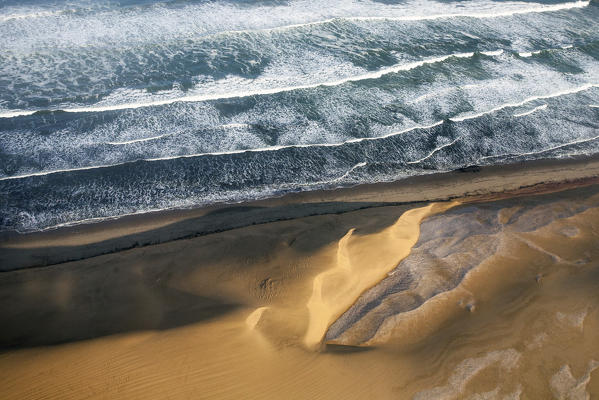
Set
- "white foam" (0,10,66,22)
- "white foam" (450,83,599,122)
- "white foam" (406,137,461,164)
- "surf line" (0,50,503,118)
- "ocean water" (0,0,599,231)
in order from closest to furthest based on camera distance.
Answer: "ocean water" (0,0,599,231) < "white foam" (406,137,461,164) < "surf line" (0,50,503,118) < "white foam" (450,83,599,122) < "white foam" (0,10,66,22)

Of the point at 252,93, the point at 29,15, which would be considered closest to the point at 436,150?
the point at 252,93

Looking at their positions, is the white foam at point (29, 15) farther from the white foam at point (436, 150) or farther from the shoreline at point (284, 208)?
the white foam at point (436, 150)

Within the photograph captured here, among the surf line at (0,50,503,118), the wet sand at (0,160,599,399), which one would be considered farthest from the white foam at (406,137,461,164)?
the surf line at (0,50,503,118)

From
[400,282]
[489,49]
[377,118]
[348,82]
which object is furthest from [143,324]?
[489,49]

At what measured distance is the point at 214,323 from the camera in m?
6.43

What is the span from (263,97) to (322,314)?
9003 millimetres

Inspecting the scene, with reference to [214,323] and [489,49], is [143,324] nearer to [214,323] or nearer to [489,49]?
[214,323]

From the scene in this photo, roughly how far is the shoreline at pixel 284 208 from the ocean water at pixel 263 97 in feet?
1.11

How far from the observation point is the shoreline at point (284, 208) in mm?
8938

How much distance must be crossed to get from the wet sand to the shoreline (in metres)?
0.13

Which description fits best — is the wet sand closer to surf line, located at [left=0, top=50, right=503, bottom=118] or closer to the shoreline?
the shoreline

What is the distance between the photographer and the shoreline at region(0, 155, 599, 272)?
8.94 m

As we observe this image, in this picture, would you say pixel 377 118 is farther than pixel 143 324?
Yes

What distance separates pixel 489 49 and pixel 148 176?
14524 mm
